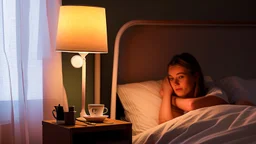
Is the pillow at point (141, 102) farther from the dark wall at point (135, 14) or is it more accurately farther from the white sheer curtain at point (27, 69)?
the white sheer curtain at point (27, 69)

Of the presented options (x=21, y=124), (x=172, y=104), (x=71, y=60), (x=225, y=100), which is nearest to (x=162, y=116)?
(x=172, y=104)

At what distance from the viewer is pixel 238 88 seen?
3150 mm

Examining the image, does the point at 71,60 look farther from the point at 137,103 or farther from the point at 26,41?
the point at 137,103

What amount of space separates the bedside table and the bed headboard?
37 cm

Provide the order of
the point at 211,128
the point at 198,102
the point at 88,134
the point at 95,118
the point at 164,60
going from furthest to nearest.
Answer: the point at 164,60
the point at 198,102
the point at 88,134
the point at 95,118
the point at 211,128

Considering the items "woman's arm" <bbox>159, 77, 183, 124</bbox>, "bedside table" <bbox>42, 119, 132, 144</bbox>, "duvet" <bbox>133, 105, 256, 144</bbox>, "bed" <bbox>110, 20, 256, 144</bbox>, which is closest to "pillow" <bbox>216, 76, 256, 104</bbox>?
"bed" <bbox>110, 20, 256, 144</bbox>

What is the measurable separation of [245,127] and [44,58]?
123 centimetres

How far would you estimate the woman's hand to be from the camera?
3.02 meters

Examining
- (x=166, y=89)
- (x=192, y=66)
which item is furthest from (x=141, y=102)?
(x=192, y=66)

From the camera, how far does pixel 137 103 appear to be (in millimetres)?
3027

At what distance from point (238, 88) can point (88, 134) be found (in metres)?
1.01

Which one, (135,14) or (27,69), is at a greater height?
(135,14)

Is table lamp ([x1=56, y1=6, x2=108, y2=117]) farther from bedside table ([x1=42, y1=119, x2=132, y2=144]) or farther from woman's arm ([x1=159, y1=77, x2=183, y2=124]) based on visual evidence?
woman's arm ([x1=159, y1=77, x2=183, y2=124])

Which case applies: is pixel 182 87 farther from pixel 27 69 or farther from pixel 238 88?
pixel 27 69
